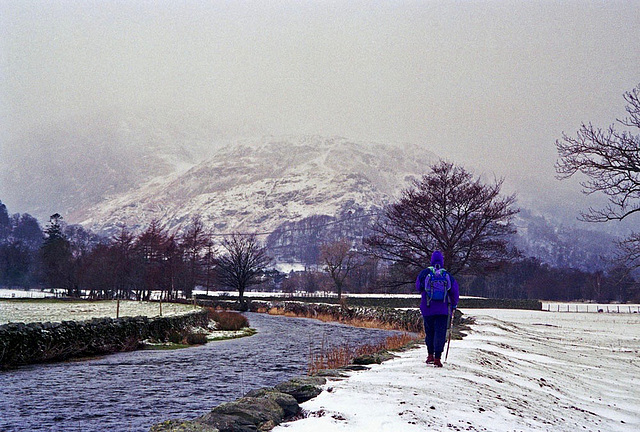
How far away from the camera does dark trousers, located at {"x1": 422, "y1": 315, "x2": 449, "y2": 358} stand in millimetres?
11604

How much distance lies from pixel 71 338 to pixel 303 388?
45.8 feet

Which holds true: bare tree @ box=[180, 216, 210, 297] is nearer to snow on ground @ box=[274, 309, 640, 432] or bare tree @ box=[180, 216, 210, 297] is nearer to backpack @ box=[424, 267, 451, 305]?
snow on ground @ box=[274, 309, 640, 432]

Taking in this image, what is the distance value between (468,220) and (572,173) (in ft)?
54.5

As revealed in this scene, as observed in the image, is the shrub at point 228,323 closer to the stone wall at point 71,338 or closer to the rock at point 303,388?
the stone wall at point 71,338

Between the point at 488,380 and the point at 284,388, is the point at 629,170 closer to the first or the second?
the point at 488,380

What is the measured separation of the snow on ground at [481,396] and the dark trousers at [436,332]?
42 cm

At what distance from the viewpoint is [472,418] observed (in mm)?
7512

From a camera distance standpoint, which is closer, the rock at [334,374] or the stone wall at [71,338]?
the rock at [334,374]

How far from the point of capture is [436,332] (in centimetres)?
1177

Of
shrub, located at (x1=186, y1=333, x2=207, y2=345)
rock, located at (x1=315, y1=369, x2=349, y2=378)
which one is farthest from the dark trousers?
shrub, located at (x1=186, y1=333, x2=207, y2=345)

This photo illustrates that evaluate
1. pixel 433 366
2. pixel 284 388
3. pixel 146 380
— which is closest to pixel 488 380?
pixel 433 366

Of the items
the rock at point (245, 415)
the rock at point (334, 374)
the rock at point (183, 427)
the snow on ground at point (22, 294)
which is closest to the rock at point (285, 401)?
the rock at point (245, 415)

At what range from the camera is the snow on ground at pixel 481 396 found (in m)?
7.17

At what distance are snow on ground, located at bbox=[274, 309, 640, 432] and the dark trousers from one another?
421 mm
